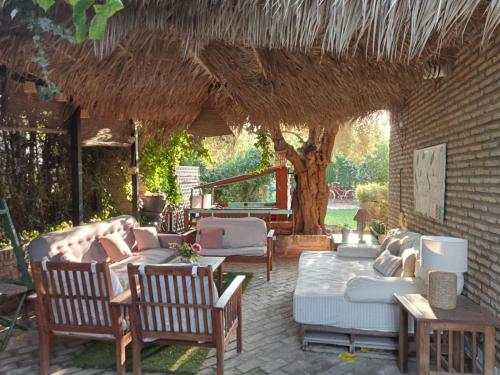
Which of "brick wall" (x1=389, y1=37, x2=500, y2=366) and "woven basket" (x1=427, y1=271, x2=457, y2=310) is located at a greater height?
"brick wall" (x1=389, y1=37, x2=500, y2=366)

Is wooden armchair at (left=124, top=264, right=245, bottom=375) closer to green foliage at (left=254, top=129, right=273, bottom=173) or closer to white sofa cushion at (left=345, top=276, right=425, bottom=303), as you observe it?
white sofa cushion at (left=345, top=276, right=425, bottom=303)

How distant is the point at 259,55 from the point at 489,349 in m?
3.19

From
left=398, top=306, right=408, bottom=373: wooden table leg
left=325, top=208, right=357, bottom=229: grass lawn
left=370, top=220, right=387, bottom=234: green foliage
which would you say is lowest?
left=325, top=208, right=357, bottom=229: grass lawn

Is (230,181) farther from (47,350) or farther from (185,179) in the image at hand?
(47,350)

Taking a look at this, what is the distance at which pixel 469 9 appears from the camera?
2.30m

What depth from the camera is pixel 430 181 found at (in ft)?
14.7

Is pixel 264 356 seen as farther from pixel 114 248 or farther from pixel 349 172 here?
pixel 349 172

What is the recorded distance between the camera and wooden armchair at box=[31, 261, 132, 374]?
298cm

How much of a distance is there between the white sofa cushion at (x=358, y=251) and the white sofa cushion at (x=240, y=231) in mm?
1422

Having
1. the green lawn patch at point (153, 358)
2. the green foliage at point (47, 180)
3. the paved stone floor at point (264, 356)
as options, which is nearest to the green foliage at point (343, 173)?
the green foliage at point (47, 180)

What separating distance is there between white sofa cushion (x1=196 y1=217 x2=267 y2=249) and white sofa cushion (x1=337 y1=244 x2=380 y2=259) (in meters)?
1.42

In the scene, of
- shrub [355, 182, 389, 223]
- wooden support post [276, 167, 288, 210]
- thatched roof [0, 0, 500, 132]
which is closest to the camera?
thatched roof [0, 0, 500, 132]

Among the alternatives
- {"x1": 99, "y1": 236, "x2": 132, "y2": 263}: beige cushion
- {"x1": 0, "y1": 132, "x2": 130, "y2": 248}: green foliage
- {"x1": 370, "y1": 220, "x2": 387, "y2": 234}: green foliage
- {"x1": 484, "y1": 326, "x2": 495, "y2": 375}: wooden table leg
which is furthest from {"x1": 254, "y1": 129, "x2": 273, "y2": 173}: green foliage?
{"x1": 484, "y1": 326, "x2": 495, "y2": 375}: wooden table leg

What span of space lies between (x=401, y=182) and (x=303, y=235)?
230 cm
